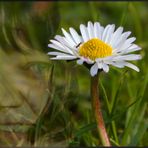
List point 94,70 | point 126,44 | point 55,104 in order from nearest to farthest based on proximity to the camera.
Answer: point 94,70 → point 126,44 → point 55,104

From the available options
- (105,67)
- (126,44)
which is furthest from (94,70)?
(126,44)

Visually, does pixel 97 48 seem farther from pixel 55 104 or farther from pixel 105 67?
pixel 55 104

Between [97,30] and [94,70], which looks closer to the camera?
[94,70]

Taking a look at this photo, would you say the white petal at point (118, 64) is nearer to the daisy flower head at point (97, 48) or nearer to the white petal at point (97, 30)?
the daisy flower head at point (97, 48)

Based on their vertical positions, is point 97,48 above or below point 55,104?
above

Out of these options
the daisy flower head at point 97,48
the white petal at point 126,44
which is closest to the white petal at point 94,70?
the daisy flower head at point 97,48

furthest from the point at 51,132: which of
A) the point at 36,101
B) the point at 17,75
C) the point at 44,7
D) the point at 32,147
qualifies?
the point at 44,7

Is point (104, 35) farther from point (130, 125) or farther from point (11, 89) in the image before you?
point (11, 89)

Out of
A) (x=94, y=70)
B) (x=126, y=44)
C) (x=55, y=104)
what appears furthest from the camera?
(x=55, y=104)
